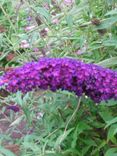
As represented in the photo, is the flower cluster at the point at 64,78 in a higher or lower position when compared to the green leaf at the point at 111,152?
higher

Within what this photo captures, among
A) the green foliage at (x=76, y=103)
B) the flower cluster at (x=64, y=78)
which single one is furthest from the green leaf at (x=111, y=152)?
the flower cluster at (x=64, y=78)

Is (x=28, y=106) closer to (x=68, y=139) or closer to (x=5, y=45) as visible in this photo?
(x=68, y=139)

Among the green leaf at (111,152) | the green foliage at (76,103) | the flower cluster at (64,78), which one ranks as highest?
the flower cluster at (64,78)

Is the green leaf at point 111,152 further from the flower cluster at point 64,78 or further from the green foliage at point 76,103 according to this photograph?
the flower cluster at point 64,78

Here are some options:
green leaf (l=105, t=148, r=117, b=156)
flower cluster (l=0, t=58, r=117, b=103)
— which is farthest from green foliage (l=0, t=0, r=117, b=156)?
flower cluster (l=0, t=58, r=117, b=103)

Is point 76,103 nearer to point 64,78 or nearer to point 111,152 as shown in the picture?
point 111,152

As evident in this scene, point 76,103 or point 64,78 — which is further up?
point 64,78

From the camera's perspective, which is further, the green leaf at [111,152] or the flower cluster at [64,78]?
the green leaf at [111,152]

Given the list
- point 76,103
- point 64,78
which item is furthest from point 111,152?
point 64,78
